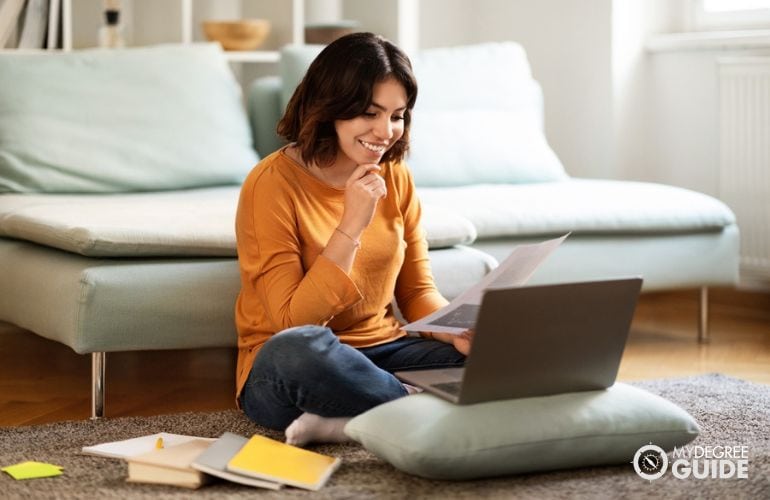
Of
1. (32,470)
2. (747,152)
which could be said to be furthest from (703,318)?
(32,470)

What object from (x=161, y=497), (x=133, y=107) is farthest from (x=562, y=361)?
(x=133, y=107)

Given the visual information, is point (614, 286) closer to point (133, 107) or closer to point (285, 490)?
point (285, 490)

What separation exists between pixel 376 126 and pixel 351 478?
0.59 metres

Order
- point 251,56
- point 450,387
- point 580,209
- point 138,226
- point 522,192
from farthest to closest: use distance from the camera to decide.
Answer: point 251,56, point 522,192, point 580,209, point 138,226, point 450,387

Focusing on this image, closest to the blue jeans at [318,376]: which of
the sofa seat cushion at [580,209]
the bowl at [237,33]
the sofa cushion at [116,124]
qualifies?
the sofa seat cushion at [580,209]

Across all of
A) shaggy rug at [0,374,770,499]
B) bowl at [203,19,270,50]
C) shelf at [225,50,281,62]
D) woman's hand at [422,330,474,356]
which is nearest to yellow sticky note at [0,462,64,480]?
shaggy rug at [0,374,770,499]

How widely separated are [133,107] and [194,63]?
0.26 meters

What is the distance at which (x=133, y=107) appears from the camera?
10.8 ft

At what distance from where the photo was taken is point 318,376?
6.70 feet

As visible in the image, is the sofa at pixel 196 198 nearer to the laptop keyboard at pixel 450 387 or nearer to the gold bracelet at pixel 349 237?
the gold bracelet at pixel 349 237

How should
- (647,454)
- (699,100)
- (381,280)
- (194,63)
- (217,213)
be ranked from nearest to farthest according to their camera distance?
(647,454) → (381,280) → (217,213) → (194,63) → (699,100)

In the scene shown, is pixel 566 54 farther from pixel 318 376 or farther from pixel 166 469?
pixel 166 469

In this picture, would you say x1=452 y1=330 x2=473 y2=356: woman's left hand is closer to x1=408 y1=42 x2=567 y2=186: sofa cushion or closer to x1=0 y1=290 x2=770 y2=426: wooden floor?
x1=0 y1=290 x2=770 y2=426: wooden floor

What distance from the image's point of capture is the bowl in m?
4.04
